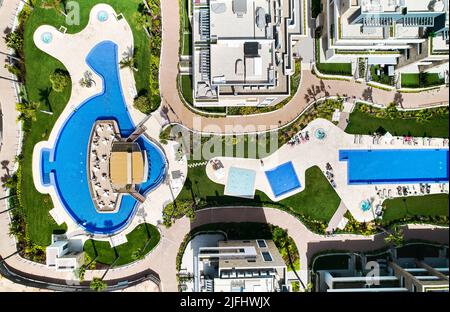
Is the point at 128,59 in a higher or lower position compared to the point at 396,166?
higher

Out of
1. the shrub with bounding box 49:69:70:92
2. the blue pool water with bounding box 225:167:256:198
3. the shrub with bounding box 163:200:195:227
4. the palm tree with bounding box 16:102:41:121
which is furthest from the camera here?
the blue pool water with bounding box 225:167:256:198

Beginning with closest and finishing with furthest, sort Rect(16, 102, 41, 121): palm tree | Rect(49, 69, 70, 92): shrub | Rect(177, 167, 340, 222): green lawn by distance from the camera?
1. Rect(49, 69, 70, 92): shrub
2. Rect(16, 102, 41, 121): palm tree
3. Rect(177, 167, 340, 222): green lawn

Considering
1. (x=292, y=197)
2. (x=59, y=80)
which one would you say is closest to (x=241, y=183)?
(x=292, y=197)

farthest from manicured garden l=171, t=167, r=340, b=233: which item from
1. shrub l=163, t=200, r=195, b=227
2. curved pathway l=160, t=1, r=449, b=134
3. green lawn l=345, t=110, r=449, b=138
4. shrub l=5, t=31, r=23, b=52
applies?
shrub l=5, t=31, r=23, b=52

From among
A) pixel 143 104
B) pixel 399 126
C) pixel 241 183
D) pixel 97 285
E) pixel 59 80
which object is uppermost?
pixel 59 80

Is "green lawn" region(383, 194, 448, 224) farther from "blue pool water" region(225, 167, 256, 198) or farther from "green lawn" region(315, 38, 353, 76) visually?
"blue pool water" region(225, 167, 256, 198)

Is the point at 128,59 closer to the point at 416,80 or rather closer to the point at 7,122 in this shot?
the point at 7,122

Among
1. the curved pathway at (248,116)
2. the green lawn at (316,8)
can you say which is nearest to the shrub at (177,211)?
the curved pathway at (248,116)

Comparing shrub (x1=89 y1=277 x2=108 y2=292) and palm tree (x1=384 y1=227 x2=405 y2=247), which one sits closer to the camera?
shrub (x1=89 y1=277 x2=108 y2=292)
